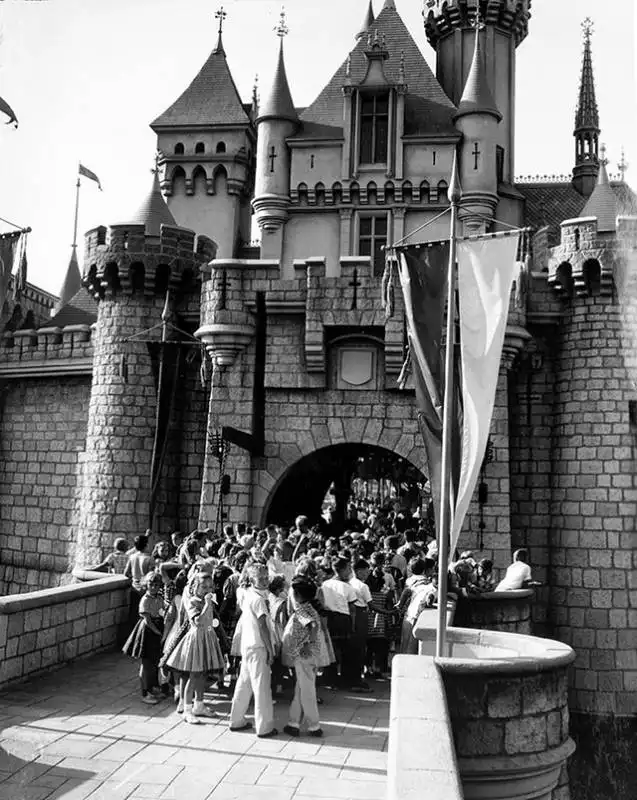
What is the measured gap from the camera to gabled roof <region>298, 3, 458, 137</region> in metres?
25.4

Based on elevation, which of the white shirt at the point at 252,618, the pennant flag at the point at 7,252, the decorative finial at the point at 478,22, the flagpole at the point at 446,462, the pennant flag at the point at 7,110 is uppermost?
the decorative finial at the point at 478,22

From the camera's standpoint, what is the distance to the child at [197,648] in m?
8.38

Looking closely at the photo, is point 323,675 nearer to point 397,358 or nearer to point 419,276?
point 419,276

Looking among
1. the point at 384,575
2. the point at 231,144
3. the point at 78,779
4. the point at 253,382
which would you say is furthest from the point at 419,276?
the point at 231,144

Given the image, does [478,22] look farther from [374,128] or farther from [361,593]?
[361,593]

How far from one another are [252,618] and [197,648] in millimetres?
713

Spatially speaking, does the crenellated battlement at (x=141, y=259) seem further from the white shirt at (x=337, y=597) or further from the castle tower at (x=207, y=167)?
the white shirt at (x=337, y=597)

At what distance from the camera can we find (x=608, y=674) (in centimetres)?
1759

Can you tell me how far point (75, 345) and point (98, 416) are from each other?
299 cm

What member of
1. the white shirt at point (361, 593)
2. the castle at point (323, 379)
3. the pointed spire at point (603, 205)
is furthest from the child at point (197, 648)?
the pointed spire at point (603, 205)

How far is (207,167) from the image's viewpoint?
28031 millimetres

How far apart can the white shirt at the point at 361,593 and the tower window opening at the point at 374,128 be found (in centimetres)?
1718

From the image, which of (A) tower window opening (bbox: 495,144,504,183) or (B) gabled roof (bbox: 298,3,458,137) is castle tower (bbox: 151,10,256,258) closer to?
(B) gabled roof (bbox: 298,3,458,137)

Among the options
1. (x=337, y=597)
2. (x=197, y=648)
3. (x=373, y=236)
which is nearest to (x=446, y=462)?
(x=337, y=597)
